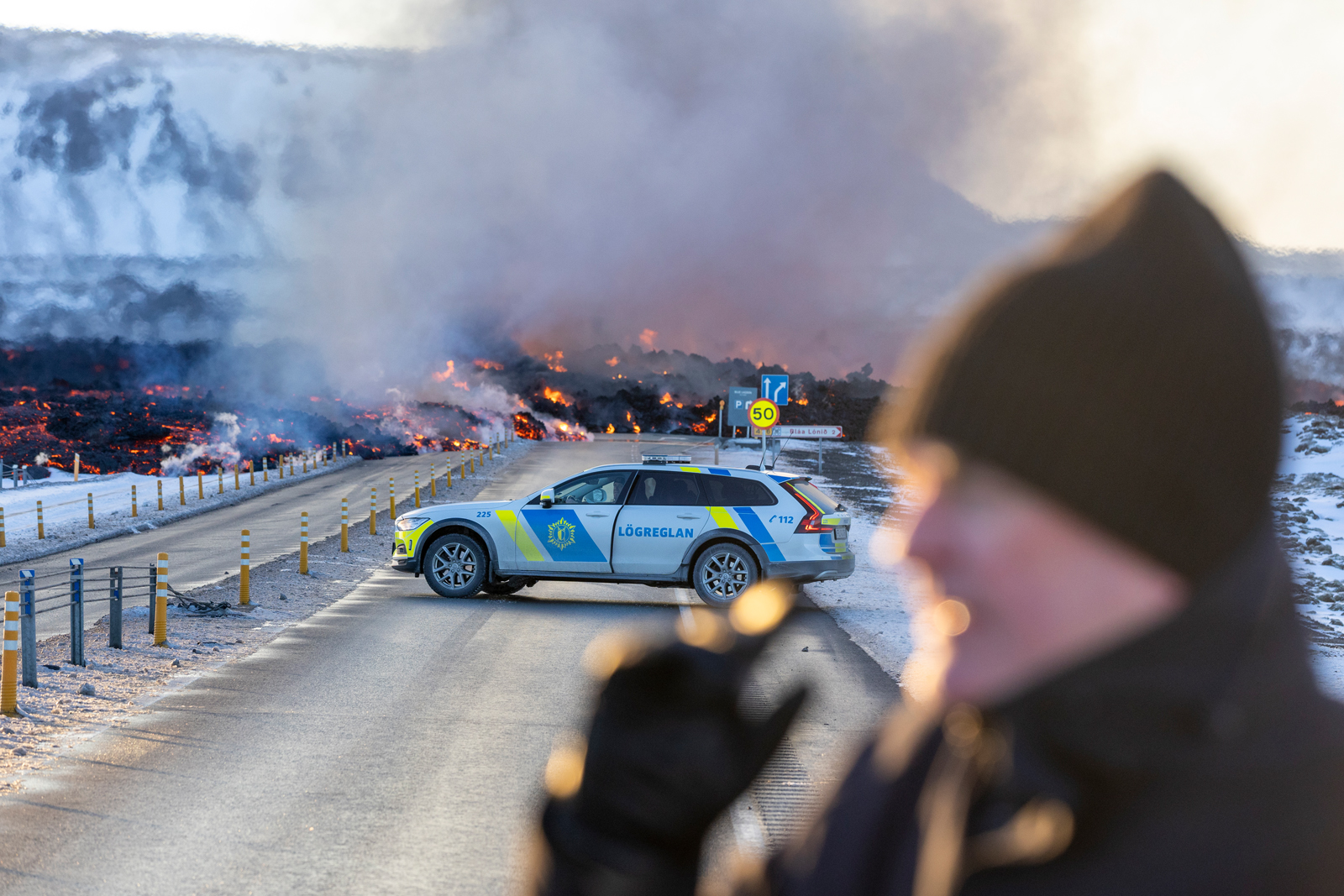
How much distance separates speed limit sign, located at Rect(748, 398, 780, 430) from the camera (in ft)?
87.2

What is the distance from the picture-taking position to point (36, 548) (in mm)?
24953

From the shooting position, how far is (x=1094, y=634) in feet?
3.12

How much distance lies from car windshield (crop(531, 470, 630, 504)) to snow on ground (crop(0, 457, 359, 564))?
14.0 meters

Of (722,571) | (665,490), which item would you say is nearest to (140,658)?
(665,490)

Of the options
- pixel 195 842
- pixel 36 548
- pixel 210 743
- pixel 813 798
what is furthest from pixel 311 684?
pixel 36 548

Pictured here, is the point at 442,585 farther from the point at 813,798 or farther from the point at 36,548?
the point at 36,548

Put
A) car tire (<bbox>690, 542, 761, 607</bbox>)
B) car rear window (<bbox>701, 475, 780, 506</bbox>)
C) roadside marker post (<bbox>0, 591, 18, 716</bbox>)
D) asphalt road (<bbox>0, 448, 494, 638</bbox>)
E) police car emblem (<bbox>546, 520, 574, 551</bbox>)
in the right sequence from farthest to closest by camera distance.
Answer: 1. asphalt road (<bbox>0, 448, 494, 638</bbox>)
2. police car emblem (<bbox>546, 520, 574, 551</bbox>)
3. car rear window (<bbox>701, 475, 780, 506</bbox>)
4. car tire (<bbox>690, 542, 761, 607</bbox>)
5. roadside marker post (<bbox>0, 591, 18, 716</bbox>)

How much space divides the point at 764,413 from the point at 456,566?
40.8 ft

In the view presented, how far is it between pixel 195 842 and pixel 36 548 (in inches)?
885

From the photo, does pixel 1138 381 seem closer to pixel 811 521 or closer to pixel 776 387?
pixel 811 521

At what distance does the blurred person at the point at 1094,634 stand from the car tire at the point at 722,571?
1421 cm

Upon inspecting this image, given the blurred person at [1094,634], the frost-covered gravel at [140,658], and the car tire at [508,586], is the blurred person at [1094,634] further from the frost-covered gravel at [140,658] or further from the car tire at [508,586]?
the car tire at [508,586]

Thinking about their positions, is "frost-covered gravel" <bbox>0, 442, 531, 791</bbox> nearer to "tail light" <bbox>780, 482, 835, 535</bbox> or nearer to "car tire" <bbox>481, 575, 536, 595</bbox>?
"car tire" <bbox>481, 575, 536, 595</bbox>

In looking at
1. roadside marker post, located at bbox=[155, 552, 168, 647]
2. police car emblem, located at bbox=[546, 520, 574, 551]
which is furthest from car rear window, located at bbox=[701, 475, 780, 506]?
roadside marker post, located at bbox=[155, 552, 168, 647]
